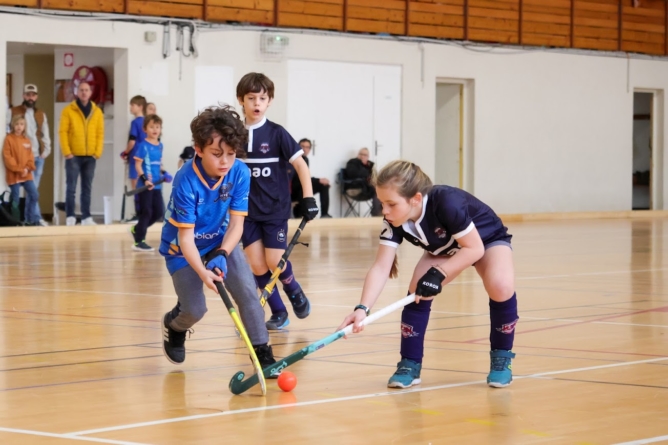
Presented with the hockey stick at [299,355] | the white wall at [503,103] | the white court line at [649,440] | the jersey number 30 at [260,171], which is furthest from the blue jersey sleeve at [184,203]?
the white wall at [503,103]

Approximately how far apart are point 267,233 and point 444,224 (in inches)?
87.5

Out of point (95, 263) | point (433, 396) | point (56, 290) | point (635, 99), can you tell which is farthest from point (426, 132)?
point (433, 396)

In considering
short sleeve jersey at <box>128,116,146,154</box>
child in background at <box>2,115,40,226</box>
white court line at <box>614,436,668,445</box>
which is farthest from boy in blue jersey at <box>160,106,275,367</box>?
short sleeve jersey at <box>128,116,146,154</box>

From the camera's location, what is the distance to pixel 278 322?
261 inches

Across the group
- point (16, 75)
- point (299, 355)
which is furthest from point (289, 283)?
point (16, 75)

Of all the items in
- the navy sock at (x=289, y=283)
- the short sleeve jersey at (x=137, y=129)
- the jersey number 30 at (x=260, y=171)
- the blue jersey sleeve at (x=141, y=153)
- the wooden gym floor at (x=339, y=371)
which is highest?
the short sleeve jersey at (x=137, y=129)

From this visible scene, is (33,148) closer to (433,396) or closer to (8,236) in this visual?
(8,236)

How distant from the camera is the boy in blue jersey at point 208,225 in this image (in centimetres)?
479

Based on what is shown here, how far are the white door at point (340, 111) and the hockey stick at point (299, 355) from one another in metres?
14.8

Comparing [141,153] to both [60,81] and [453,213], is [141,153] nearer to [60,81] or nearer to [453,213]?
[60,81]

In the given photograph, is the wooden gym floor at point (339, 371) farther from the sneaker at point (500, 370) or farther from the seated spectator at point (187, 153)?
the seated spectator at point (187, 153)

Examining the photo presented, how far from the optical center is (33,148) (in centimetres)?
1670

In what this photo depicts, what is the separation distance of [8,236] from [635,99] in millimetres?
16888

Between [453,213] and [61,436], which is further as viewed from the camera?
[453,213]
